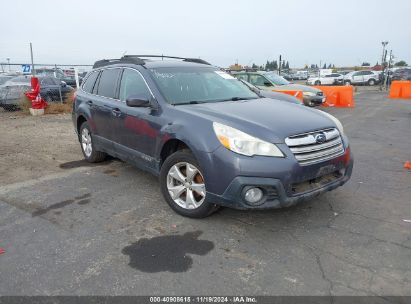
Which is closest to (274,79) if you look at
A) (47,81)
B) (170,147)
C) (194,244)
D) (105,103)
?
(47,81)

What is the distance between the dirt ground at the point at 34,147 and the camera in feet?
20.2

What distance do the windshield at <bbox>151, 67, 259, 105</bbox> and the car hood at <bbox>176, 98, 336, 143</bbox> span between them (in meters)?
0.26

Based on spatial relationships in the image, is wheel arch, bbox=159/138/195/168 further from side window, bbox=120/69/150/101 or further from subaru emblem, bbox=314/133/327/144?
subaru emblem, bbox=314/133/327/144

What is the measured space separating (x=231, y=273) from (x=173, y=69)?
9.62 feet

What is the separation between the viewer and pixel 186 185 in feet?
13.1

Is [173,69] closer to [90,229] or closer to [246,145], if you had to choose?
[246,145]

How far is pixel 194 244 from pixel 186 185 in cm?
73

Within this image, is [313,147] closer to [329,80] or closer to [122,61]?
[122,61]

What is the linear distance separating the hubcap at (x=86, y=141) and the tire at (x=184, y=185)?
2646mm

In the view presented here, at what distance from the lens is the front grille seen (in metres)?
3.55

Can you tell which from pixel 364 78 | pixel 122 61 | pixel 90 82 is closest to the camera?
pixel 122 61

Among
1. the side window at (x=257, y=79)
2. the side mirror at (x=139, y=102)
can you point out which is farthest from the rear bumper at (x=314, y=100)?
the side mirror at (x=139, y=102)

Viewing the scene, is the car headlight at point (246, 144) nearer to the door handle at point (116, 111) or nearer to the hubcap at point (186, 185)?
the hubcap at point (186, 185)

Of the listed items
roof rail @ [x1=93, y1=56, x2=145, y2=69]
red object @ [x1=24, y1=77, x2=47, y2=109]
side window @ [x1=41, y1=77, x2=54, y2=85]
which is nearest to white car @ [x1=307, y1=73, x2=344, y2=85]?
side window @ [x1=41, y1=77, x2=54, y2=85]
